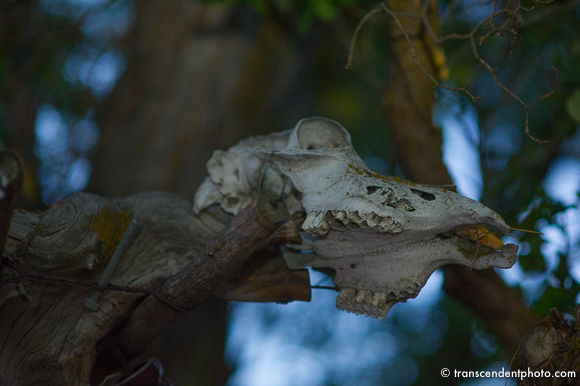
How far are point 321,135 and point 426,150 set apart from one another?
0.83 metres

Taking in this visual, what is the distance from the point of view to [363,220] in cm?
121

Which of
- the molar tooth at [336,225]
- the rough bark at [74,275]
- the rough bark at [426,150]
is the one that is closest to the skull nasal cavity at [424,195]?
the molar tooth at [336,225]

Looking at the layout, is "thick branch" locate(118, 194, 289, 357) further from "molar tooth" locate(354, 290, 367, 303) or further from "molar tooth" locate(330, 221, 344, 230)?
"molar tooth" locate(354, 290, 367, 303)

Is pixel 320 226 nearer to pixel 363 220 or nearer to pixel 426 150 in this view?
pixel 363 220

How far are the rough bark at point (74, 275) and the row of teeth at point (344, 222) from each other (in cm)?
16

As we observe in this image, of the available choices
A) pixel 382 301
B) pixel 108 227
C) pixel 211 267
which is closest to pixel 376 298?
pixel 382 301

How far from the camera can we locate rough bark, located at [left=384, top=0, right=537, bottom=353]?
1999 millimetres

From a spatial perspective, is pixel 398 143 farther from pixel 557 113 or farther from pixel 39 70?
pixel 39 70

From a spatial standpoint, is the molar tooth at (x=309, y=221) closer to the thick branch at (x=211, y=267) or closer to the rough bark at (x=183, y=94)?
the thick branch at (x=211, y=267)

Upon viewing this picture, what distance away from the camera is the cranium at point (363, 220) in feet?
4.00

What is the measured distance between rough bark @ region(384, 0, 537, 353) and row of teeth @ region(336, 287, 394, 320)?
76 centimetres

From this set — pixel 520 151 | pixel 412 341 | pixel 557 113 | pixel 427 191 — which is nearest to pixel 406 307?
pixel 412 341

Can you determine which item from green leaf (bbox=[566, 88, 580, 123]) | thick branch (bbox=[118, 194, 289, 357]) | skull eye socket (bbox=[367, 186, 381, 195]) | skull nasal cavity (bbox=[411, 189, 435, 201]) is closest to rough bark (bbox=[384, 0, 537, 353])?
green leaf (bbox=[566, 88, 580, 123])

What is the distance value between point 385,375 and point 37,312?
3.30 metres
